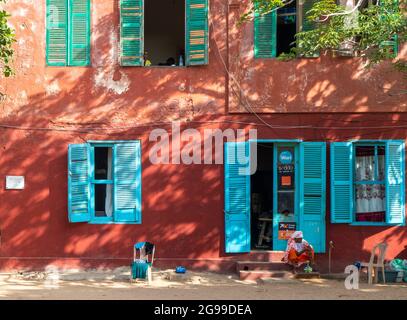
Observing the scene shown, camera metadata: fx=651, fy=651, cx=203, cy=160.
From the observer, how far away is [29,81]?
1256cm

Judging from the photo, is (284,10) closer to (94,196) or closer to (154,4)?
(154,4)

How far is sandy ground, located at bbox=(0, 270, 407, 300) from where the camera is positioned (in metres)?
10.5

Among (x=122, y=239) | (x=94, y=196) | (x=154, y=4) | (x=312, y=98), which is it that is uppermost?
(x=154, y=4)

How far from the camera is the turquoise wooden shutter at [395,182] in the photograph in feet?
40.2

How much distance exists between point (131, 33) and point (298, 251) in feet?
17.1

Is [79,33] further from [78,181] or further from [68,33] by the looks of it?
[78,181]

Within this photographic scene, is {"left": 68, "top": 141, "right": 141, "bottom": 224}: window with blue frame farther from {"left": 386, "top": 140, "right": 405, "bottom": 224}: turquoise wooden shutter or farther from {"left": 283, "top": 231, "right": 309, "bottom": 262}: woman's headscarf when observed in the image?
{"left": 386, "top": 140, "right": 405, "bottom": 224}: turquoise wooden shutter

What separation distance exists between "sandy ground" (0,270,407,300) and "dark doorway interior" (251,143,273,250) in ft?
4.14

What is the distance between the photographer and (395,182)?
12.3m

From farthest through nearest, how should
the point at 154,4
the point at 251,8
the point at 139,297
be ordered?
the point at 154,4 → the point at 251,8 → the point at 139,297

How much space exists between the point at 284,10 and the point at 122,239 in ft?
18.0

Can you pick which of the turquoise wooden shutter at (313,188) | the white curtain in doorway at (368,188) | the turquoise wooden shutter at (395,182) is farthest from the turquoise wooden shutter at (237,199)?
the turquoise wooden shutter at (395,182)

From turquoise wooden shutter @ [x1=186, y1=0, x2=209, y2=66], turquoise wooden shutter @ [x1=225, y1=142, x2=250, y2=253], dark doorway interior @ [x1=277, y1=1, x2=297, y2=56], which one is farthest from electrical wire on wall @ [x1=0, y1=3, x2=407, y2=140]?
dark doorway interior @ [x1=277, y1=1, x2=297, y2=56]

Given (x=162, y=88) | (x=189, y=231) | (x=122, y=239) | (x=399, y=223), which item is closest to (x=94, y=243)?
(x=122, y=239)
